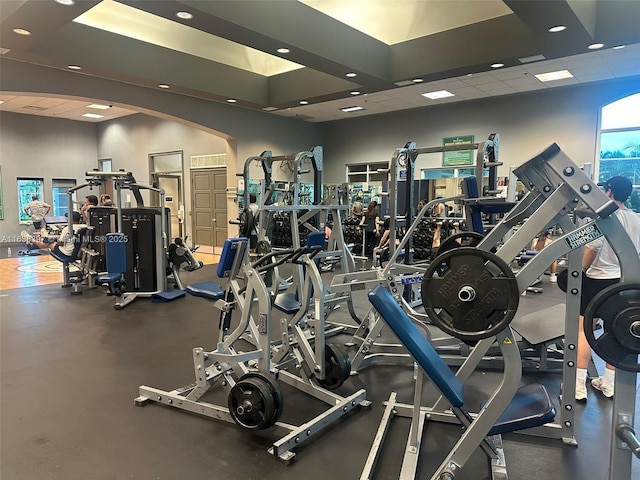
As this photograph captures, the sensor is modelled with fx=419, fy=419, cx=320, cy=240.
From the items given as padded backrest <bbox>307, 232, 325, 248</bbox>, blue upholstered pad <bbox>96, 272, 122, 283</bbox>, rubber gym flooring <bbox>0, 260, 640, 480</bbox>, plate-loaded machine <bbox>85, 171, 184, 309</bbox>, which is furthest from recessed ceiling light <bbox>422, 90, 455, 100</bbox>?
blue upholstered pad <bbox>96, 272, 122, 283</bbox>

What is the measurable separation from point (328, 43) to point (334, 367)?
14.8ft

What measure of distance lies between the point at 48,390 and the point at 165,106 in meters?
6.36

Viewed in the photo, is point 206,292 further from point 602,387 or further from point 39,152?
point 39,152

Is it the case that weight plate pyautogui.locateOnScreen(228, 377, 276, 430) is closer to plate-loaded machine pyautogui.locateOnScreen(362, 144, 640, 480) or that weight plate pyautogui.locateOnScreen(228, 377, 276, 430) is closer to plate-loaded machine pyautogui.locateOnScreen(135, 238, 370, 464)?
plate-loaded machine pyautogui.locateOnScreen(135, 238, 370, 464)

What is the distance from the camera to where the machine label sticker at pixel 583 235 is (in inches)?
63.3

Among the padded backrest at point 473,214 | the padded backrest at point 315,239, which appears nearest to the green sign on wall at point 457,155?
the padded backrest at point 473,214

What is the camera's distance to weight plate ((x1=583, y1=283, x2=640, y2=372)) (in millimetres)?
1512

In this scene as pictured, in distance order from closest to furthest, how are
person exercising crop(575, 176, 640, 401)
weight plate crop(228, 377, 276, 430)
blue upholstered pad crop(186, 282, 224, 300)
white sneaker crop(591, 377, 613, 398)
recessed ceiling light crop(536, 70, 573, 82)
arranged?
weight plate crop(228, 377, 276, 430), person exercising crop(575, 176, 640, 401), white sneaker crop(591, 377, 613, 398), blue upholstered pad crop(186, 282, 224, 300), recessed ceiling light crop(536, 70, 573, 82)

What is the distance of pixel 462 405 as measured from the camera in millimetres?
1866

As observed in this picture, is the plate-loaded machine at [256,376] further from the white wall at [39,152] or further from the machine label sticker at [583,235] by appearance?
the white wall at [39,152]

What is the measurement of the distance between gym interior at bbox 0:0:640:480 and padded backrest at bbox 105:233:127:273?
2cm

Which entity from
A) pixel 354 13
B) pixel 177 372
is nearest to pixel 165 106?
Answer: pixel 354 13

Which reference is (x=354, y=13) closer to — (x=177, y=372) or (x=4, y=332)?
(x=177, y=372)

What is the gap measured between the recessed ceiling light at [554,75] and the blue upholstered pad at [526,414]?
6.58m
